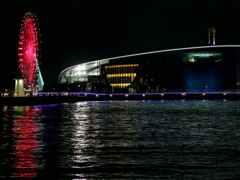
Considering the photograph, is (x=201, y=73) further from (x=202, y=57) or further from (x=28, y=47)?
(x=28, y=47)

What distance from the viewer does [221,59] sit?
301 feet

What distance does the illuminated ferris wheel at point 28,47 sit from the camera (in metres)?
63.6

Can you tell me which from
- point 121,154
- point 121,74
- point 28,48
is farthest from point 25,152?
point 121,74

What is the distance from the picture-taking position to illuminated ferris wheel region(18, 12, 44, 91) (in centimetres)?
A: 6362

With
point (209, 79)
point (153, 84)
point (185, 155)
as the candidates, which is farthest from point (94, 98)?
point (185, 155)

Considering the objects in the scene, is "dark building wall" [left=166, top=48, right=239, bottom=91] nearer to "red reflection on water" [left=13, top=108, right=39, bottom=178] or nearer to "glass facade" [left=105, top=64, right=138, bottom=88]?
"glass facade" [left=105, top=64, right=138, bottom=88]

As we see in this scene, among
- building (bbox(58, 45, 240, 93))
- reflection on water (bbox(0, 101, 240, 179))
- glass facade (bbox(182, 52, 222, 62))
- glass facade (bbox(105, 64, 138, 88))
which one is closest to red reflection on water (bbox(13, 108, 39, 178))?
reflection on water (bbox(0, 101, 240, 179))

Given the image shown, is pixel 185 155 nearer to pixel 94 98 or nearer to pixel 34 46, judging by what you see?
pixel 34 46

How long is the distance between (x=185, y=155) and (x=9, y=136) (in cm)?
871

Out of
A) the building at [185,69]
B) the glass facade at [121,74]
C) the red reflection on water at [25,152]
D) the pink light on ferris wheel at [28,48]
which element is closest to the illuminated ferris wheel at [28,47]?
the pink light on ferris wheel at [28,48]

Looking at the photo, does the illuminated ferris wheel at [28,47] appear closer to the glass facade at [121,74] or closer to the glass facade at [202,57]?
the glass facade at [202,57]

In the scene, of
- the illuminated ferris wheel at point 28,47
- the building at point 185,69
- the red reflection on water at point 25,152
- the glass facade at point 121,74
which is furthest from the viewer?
the glass facade at point 121,74

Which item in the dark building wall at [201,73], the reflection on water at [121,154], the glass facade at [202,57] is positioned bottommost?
the reflection on water at [121,154]

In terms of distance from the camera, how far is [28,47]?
6362 centimetres
